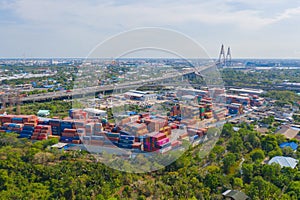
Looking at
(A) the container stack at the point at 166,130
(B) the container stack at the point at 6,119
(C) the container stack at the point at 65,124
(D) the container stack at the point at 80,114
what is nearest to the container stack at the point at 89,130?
(D) the container stack at the point at 80,114

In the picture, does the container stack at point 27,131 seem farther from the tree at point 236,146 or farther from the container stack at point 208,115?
the tree at point 236,146

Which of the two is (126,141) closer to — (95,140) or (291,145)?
(95,140)

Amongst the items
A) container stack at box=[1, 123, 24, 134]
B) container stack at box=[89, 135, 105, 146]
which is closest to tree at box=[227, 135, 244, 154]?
container stack at box=[89, 135, 105, 146]

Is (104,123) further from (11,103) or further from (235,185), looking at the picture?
(11,103)

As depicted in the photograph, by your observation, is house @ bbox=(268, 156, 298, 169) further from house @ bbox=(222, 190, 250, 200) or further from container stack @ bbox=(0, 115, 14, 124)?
container stack @ bbox=(0, 115, 14, 124)

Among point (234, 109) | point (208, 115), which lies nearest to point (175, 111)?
point (208, 115)

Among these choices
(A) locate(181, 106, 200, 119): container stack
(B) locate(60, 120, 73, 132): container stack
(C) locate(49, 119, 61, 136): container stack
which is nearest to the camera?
(A) locate(181, 106, 200, 119): container stack

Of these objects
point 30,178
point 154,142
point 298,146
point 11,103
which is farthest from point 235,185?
point 11,103

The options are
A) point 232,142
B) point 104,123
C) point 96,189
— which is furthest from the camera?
point 104,123
